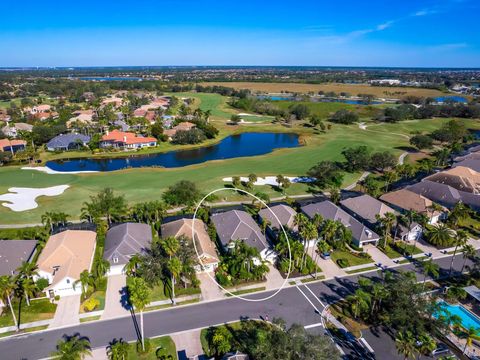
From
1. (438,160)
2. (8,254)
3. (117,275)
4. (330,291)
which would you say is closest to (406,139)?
(438,160)

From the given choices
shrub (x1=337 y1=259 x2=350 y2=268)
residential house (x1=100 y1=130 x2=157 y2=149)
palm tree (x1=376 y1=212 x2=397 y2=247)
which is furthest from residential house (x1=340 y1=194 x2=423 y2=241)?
residential house (x1=100 y1=130 x2=157 y2=149)

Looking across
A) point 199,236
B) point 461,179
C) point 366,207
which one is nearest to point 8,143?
point 199,236

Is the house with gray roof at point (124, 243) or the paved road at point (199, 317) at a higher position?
the house with gray roof at point (124, 243)

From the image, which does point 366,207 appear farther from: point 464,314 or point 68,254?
point 68,254

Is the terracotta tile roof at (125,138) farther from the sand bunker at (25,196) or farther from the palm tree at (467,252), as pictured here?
the palm tree at (467,252)

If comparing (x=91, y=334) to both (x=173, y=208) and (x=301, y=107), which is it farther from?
(x=301, y=107)

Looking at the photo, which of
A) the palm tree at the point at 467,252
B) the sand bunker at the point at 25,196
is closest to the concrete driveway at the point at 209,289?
the palm tree at the point at 467,252
